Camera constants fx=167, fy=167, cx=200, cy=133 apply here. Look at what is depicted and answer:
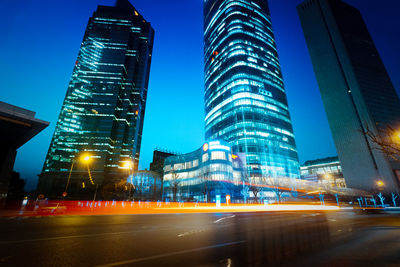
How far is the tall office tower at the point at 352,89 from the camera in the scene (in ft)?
283

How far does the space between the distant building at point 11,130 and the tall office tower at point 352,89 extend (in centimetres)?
11538

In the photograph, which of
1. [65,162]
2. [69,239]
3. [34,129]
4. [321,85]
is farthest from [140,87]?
[69,239]

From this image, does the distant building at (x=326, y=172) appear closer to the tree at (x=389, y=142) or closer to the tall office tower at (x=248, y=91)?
the tall office tower at (x=248, y=91)

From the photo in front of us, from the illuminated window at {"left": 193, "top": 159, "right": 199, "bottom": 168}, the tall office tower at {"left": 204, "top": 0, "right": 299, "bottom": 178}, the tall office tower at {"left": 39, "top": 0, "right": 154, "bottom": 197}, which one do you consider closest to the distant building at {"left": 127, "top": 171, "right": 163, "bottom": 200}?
the illuminated window at {"left": 193, "top": 159, "right": 199, "bottom": 168}

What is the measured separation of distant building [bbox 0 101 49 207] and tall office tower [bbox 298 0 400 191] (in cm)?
11538

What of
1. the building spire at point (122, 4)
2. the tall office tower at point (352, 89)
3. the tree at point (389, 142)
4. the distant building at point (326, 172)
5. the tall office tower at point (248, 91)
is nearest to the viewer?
the tree at point (389, 142)

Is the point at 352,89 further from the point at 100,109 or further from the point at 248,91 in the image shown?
the point at 100,109

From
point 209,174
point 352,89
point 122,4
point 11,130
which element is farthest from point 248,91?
point 122,4

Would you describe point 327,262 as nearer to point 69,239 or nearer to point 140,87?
point 69,239

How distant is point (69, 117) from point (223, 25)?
410ft

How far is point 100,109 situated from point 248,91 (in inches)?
4039

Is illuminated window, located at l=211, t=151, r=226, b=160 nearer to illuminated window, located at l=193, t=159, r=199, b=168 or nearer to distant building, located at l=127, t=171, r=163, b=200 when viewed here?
illuminated window, located at l=193, t=159, r=199, b=168

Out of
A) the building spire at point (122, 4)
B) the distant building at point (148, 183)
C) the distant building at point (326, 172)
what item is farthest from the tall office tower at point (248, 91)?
the building spire at point (122, 4)

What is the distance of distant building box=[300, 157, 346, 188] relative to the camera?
10837 centimetres
